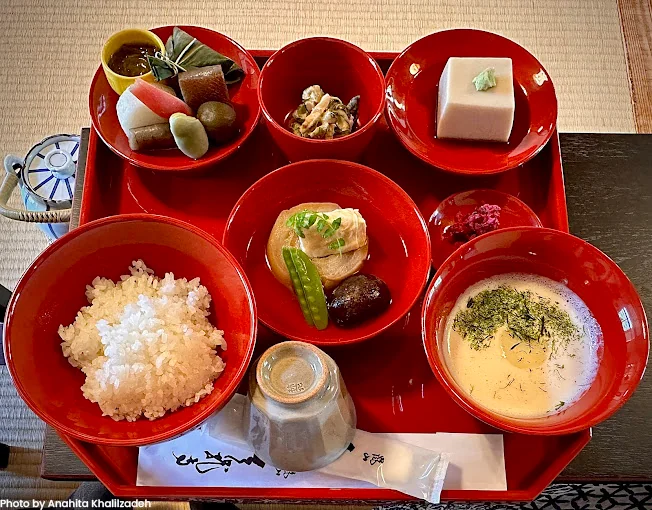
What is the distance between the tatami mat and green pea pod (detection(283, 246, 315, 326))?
1409mm

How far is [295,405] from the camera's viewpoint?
1042 mm

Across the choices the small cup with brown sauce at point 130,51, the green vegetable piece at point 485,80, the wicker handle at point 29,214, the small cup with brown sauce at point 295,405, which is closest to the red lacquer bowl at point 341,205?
the small cup with brown sauce at point 295,405

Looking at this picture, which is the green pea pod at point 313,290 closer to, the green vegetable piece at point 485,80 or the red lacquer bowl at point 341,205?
the red lacquer bowl at point 341,205

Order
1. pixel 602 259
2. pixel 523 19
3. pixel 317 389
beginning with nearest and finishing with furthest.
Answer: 1. pixel 317 389
2. pixel 602 259
3. pixel 523 19

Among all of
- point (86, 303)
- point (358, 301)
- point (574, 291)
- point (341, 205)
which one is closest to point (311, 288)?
point (358, 301)

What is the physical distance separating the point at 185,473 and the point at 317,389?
1.38 feet

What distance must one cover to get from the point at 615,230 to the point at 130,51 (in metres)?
1.37

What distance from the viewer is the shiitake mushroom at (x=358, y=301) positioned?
132 cm

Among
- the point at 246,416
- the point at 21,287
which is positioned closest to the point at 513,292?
the point at 246,416

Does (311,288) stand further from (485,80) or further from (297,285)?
(485,80)

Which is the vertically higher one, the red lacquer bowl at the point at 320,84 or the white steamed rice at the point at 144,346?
the red lacquer bowl at the point at 320,84

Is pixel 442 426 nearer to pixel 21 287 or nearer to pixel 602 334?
pixel 602 334

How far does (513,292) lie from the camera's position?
53.8 inches

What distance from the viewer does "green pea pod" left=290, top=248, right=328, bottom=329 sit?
135 cm
